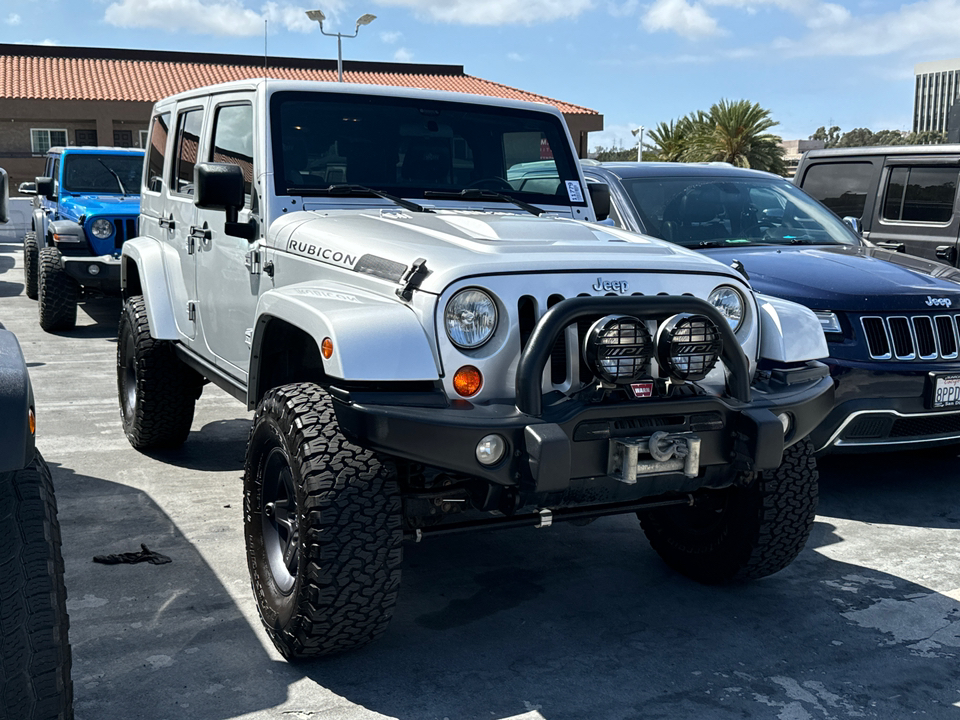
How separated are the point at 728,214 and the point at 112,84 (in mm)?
31735

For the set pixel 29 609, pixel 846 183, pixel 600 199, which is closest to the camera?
pixel 29 609

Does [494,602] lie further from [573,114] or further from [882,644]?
[573,114]

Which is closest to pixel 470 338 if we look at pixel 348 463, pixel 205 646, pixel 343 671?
pixel 348 463

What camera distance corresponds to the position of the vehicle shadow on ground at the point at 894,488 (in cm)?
504

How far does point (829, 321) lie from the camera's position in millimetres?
→ 5039

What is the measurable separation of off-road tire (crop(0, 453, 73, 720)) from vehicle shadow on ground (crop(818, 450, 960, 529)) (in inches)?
153

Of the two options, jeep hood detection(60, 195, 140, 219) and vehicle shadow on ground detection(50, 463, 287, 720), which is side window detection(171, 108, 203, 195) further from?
jeep hood detection(60, 195, 140, 219)

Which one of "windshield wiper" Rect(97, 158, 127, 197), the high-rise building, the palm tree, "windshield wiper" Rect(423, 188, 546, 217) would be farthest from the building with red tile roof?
the high-rise building

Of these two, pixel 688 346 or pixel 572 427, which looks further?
pixel 688 346

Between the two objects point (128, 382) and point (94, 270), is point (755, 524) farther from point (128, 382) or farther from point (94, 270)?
point (94, 270)

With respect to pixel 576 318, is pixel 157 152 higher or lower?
higher

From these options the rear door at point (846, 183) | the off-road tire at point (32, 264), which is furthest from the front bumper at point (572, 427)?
the off-road tire at point (32, 264)

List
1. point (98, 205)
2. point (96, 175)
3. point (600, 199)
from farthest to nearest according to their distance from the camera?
point (96, 175) < point (98, 205) < point (600, 199)

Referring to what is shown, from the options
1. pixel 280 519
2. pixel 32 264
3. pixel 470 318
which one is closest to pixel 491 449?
pixel 470 318
